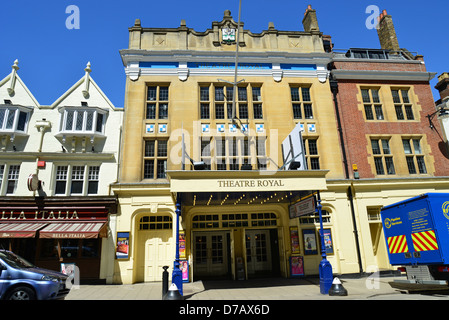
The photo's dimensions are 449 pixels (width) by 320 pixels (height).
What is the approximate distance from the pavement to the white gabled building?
2.28m

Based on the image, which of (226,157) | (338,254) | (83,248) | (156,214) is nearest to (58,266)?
(83,248)

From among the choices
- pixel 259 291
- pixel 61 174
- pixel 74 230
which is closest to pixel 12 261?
pixel 74 230

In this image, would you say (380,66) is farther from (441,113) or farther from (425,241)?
(425,241)

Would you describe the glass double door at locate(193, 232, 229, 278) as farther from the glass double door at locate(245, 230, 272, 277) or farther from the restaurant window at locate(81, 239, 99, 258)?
the restaurant window at locate(81, 239, 99, 258)

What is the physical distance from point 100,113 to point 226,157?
26.8ft

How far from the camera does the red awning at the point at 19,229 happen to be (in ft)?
45.1

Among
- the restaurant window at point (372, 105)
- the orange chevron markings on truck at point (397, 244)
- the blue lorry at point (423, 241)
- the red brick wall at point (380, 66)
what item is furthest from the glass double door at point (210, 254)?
the red brick wall at point (380, 66)

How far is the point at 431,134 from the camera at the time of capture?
1886cm

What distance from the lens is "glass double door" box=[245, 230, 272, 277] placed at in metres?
17.0

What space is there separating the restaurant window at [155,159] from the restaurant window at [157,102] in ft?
5.77

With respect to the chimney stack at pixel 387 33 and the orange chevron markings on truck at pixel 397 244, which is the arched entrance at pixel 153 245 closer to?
the orange chevron markings on truck at pixel 397 244

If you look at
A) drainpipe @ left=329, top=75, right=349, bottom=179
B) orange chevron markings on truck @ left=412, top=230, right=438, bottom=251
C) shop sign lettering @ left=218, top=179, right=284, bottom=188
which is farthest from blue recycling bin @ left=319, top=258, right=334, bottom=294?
drainpipe @ left=329, top=75, right=349, bottom=179

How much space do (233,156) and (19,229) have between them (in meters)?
11.7

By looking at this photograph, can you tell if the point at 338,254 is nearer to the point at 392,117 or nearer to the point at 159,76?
the point at 392,117
